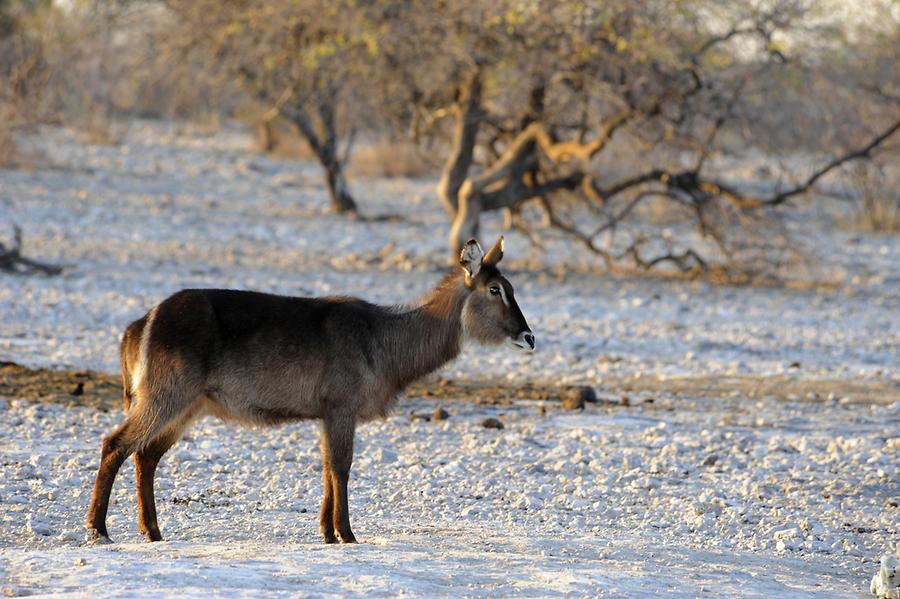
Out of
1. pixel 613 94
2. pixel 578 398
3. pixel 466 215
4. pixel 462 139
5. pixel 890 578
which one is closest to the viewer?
pixel 890 578

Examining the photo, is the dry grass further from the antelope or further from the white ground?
the antelope

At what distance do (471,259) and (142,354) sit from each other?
79.3 inches

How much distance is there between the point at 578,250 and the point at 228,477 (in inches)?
547

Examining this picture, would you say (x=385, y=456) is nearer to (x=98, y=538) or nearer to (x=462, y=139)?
(x=98, y=538)

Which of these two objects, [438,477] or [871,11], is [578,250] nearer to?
[871,11]

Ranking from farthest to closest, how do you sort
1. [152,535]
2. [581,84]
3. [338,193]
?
[338,193]
[581,84]
[152,535]

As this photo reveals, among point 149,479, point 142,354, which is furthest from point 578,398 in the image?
point 142,354

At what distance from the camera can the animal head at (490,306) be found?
7797 millimetres

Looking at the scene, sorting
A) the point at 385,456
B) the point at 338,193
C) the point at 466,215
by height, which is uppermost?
the point at 338,193

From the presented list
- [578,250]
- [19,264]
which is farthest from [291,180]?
[19,264]

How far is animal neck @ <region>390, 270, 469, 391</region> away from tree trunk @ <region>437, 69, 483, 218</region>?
430 inches

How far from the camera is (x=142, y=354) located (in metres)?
7.04

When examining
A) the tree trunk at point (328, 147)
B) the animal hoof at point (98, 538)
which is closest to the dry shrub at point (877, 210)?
the tree trunk at point (328, 147)

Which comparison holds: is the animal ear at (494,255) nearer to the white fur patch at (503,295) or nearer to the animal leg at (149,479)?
the white fur patch at (503,295)
